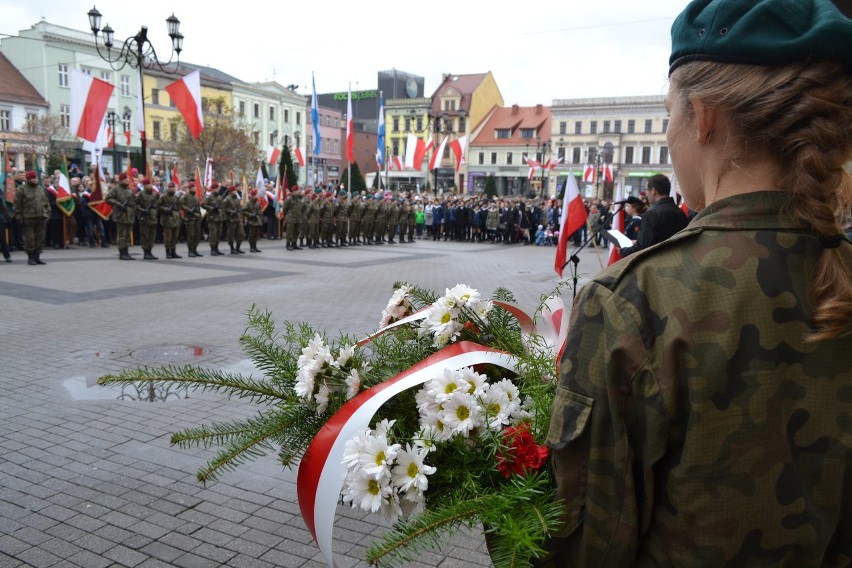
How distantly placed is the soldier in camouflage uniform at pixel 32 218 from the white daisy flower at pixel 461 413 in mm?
16041

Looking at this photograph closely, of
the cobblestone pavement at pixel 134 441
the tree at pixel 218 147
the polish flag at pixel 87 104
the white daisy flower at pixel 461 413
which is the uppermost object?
the tree at pixel 218 147

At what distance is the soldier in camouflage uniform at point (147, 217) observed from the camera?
16.9 metres

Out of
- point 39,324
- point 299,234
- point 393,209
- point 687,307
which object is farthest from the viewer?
point 393,209

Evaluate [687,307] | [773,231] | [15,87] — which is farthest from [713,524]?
[15,87]

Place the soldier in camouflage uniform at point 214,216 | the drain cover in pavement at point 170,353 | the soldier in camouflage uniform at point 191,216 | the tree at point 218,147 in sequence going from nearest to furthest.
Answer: the drain cover in pavement at point 170,353 → the soldier in camouflage uniform at point 191,216 → the soldier in camouflage uniform at point 214,216 → the tree at point 218,147

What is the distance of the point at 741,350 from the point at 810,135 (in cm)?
37

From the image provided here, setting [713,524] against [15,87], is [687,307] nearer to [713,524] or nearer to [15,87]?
[713,524]

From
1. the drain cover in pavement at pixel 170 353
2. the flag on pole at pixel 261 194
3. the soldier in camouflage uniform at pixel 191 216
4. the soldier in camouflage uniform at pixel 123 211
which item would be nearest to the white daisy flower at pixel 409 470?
the drain cover in pavement at pixel 170 353

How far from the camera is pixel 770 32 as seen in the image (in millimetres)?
1058

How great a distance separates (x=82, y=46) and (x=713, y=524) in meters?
68.2

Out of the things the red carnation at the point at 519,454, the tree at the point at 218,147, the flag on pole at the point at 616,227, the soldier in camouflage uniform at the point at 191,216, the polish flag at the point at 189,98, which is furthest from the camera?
the tree at the point at 218,147

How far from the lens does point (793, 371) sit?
1067mm

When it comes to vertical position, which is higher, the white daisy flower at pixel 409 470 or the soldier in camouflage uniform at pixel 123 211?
the soldier in camouflage uniform at pixel 123 211

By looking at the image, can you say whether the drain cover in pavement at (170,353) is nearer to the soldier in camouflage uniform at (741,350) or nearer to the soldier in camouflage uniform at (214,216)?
the soldier in camouflage uniform at (741,350)
